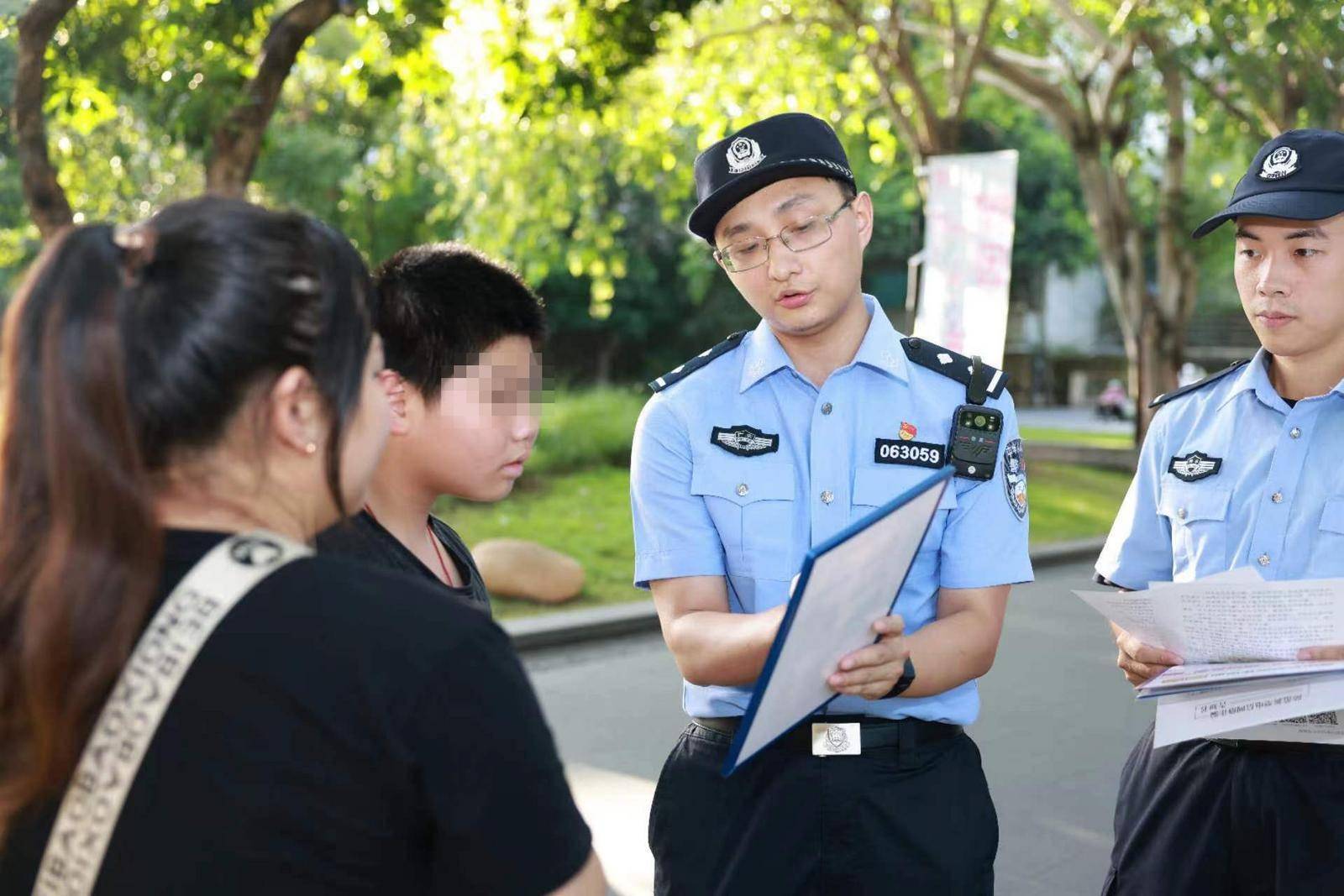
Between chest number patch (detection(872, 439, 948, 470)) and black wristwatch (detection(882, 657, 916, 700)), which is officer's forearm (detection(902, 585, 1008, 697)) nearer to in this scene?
black wristwatch (detection(882, 657, 916, 700))

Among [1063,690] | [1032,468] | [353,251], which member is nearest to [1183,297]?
[1032,468]

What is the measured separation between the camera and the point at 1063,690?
742 cm

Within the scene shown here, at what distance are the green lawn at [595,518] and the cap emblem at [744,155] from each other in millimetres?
6510

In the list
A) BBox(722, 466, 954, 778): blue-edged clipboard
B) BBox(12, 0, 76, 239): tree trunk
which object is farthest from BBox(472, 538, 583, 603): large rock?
BBox(722, 466, 954, 778): blue-edged clipboard

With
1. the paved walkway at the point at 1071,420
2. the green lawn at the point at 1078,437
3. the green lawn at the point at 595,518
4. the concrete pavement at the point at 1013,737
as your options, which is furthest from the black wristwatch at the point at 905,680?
the paved walkway at the point at 1071,420

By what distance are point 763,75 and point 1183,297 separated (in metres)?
5.64

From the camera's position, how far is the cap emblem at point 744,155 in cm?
242

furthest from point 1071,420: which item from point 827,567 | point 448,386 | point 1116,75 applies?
point 827,567

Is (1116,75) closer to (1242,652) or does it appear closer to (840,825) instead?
(1242,652)

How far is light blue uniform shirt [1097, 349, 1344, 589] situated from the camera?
2.48 metres

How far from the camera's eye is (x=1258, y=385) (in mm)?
2625

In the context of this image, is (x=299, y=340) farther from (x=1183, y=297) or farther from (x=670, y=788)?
(x=1183, y=297)

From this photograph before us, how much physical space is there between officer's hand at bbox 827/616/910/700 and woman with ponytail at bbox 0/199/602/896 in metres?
0.80

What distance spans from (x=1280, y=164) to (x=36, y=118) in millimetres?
5735
